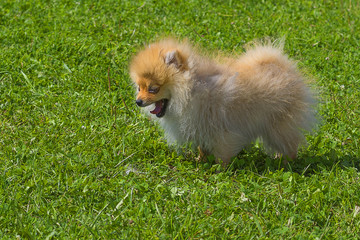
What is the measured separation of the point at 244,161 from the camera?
4984 millimetres

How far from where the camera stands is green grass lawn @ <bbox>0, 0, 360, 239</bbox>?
4.06 m

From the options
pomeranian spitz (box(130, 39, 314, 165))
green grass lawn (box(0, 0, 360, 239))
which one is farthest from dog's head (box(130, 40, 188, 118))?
green grass lawn (box(0, 0, 360, 239))

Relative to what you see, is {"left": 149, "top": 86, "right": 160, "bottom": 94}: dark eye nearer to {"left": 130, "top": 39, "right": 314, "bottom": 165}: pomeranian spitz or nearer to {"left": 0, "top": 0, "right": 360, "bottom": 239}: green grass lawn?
{"left": 130, "top": 39, "right": 314, "bottom": 165}: pomeranian spitz

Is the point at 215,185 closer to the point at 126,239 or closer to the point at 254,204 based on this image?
the point at 254,204

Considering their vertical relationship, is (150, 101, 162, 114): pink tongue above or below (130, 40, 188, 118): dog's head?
below

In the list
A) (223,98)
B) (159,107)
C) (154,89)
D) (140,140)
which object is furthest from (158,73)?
(140,140)

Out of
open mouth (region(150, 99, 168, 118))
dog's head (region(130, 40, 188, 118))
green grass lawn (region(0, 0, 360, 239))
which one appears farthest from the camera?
open mouth (region(150, 99, 168, 118))

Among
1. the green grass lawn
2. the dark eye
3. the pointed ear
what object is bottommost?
the green grass lawn

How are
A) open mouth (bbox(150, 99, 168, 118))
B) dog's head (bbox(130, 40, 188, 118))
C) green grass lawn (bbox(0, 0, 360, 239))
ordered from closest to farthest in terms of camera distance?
1. green grass lawn (bbox(0, 0, 360, 239))
2. dog's head (bbox(130, 40, 188, 118))
3. open mouth (bbox(150, 99, 168, 118))

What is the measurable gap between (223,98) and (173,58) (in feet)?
1.58

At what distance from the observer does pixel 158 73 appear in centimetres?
459

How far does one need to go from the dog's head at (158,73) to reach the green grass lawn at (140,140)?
1.92 feet

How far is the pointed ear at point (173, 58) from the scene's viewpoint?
15.1ft

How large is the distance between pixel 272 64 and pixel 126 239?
195cm
